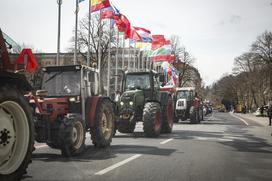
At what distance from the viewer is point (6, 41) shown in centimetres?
626

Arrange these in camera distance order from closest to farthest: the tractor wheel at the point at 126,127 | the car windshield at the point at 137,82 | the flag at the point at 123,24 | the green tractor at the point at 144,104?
the green tractor at the point at 144,104 → the tractor wheel at the point at 126,127 → the car windshield at the point at 137,82 → the flag at the point at 123,24

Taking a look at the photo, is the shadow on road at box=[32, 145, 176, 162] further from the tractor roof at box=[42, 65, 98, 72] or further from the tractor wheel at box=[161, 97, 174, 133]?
the tractor wheel at box=[161, 97, 174, 133]

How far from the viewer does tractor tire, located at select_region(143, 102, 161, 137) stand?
14.3 m

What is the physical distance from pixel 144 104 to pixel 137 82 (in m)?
1.16

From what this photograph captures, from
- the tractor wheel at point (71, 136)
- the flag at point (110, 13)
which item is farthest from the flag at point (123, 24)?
the tractor wheel at point (71, 136)

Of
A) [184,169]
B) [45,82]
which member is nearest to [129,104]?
[45,82]

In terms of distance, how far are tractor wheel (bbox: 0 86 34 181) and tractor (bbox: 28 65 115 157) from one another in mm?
2237

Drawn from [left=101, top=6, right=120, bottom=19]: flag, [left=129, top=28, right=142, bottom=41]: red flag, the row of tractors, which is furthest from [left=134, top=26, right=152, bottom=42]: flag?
the row of tractors

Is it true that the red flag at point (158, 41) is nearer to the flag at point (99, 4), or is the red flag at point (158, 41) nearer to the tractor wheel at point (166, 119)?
the flag at point (99, 4)

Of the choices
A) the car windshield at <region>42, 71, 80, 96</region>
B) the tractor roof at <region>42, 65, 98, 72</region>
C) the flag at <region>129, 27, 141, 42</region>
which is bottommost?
the car windshield at <region>42, 71, 80, 96</region>

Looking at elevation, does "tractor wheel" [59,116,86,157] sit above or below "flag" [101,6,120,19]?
below

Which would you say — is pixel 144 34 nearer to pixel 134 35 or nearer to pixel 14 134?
pixel 134 35

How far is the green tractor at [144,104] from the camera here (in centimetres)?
1453

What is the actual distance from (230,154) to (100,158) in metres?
3.42
